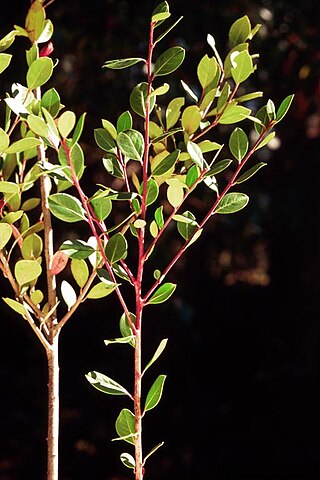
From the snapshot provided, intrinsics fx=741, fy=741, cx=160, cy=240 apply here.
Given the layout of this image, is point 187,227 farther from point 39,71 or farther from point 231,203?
point 39,71

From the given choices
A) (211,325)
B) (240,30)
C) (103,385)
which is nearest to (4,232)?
(103,385)

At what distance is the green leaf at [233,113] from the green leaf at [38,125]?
142 mm

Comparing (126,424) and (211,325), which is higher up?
(126,424)

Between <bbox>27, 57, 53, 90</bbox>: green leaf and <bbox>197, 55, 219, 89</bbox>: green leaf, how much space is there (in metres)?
0.12

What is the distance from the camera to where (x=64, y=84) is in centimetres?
206

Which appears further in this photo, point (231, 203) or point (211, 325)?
point (211, 325)

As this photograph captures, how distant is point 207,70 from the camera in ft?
1.95

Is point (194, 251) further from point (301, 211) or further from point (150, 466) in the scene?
point (150, 466)

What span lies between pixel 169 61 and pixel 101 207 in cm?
13

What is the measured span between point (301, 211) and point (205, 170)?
172 cm

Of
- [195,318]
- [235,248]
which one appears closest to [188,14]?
[235,248]

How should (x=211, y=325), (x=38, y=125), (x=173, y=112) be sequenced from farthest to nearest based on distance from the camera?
1. (x=211, y=325)
2. (x=173, y=112)
3. (x=38, y=125)

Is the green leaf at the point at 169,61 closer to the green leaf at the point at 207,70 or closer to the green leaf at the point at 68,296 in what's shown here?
the green leaf at the point at 207,70

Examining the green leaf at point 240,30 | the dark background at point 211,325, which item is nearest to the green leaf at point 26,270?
the green leaf at point 240,30
